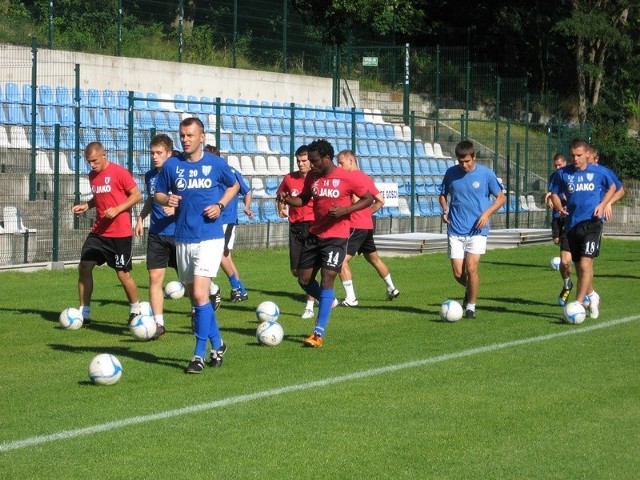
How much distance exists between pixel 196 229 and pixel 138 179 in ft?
41.8

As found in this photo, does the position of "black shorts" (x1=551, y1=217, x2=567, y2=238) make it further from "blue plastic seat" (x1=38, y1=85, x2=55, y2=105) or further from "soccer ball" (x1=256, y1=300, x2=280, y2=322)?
"blue plastic seat" (x1=38, y1=85, x2=55, y2=105)

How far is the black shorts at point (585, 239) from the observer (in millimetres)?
13953

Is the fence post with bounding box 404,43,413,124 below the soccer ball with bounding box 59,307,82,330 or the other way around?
the other way around

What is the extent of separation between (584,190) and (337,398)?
6.11 m

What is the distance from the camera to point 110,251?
43.5 ft

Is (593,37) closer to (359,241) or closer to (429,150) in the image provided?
(429,150)

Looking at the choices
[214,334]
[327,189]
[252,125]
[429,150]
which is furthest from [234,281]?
[429,150]

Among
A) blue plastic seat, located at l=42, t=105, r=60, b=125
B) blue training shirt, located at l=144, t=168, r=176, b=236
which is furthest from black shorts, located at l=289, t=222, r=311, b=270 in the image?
blue plastic seat, located at l=42, t=105, r=60, b=125

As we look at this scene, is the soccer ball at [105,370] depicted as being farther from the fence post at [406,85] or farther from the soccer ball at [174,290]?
the fence post at [406,85]

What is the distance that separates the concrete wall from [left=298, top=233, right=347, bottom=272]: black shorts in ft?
51.3

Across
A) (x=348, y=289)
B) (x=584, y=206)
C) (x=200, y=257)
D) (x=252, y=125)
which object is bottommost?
(x=348, y=289)

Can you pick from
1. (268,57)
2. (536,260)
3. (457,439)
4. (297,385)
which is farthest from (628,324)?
(268,57)

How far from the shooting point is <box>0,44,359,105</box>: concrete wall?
26.7m

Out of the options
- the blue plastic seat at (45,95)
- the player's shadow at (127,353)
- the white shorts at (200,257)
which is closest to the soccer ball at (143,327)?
the player's shadow at (127,353)
